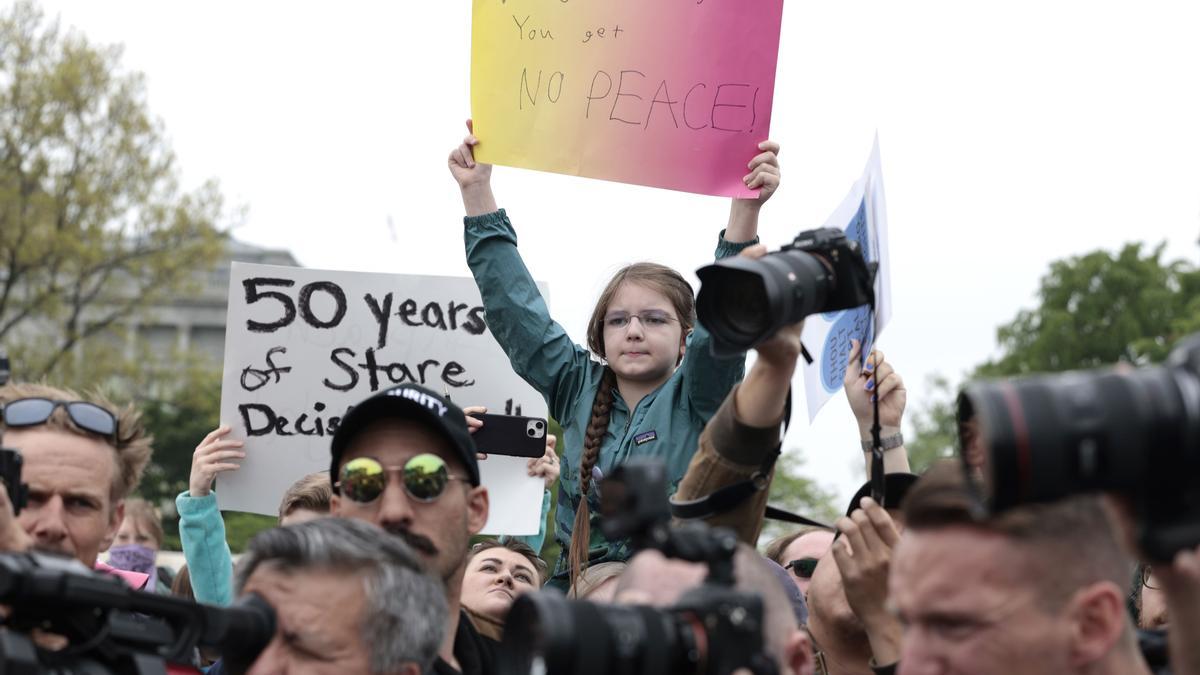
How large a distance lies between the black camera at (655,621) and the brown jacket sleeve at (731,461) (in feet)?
2.34

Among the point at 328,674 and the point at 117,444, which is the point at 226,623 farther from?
the point at 117,444

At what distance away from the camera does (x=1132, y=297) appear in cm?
3572

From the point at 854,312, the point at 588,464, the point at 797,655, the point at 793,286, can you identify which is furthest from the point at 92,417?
the point at 854,312

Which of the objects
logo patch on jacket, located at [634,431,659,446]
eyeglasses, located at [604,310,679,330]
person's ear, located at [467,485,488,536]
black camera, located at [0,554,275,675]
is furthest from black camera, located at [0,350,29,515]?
eyeglasses, located at [604,310,679,330]

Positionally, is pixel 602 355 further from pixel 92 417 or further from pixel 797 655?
pixel 797 655

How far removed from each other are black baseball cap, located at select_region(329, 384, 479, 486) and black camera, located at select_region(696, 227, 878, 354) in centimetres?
91

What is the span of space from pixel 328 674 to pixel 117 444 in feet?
4.08

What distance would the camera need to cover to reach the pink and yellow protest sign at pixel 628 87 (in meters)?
5.08

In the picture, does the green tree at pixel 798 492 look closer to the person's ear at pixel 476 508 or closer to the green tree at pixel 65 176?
the green tree at pixel 65 176

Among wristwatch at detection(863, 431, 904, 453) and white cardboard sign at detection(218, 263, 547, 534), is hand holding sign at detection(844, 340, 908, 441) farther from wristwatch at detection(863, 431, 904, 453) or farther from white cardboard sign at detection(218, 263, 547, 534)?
white cardboard sign at detection(218, 263, 547, 534)

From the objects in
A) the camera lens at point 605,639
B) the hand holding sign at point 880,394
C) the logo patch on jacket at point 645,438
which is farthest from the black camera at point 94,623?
the hand holding sign at point 880,394

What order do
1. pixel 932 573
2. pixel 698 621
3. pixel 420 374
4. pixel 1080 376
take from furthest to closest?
pixel 420 374 < pixel 932 573 < pixel 698 621 < pixel 1080 376

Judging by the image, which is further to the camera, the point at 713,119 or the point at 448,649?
the point at 713,119

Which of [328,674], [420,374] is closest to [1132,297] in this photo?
[420,374]
